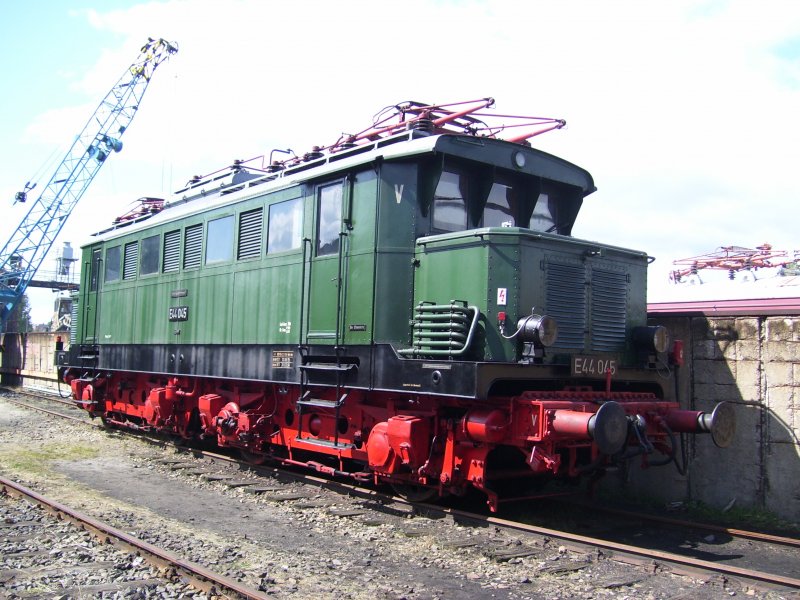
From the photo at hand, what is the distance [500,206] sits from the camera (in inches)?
342

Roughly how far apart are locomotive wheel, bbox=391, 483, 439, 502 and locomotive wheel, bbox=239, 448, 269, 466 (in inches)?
114


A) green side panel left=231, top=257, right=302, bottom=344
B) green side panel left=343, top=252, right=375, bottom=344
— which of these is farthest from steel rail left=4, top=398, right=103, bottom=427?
green side panel left=343, top=252, right=375, bottom=344

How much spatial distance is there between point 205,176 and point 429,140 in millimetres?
6791

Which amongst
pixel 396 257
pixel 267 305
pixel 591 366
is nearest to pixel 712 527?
pixel 591 366

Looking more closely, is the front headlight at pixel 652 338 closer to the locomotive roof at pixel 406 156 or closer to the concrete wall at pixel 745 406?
the concrete wall at pixel 745 406

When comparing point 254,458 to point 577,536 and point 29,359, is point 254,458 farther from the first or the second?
point 29,359

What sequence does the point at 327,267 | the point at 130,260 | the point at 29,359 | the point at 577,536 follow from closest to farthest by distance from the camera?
the point at 577,536, the point at 327,267, the point at 130,260, the point at 29,359

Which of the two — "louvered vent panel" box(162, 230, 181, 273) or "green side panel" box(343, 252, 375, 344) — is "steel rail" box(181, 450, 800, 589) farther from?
"louvered vent panel" box(162, 230, 181, 273)

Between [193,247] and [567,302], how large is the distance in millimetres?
6755

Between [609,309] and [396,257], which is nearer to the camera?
[396,257]

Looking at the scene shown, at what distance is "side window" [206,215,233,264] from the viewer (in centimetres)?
1103

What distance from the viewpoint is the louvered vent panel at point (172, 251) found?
41.0 feet

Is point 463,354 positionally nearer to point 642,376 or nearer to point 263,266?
point 642,376

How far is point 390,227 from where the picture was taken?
8.21 meters
